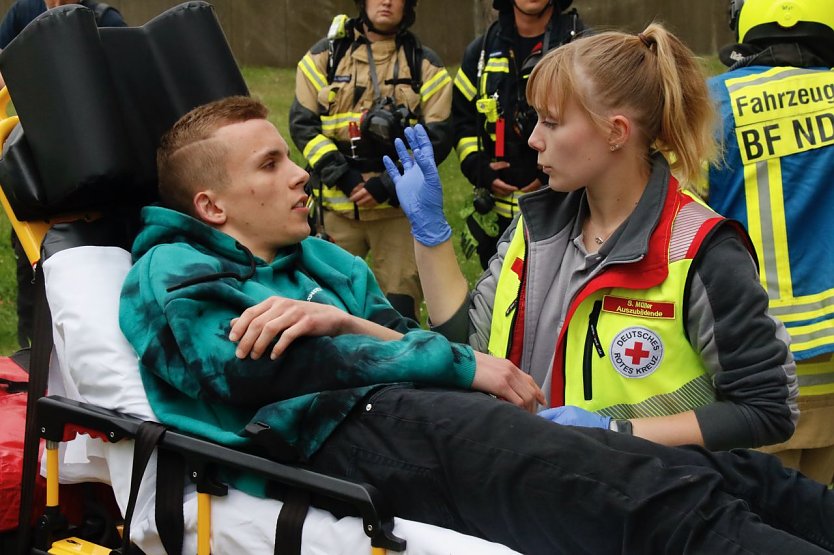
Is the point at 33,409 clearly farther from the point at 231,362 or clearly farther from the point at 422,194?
the point at 422,194

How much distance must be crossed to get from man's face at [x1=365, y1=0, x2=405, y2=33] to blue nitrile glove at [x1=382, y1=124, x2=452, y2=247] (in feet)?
9.22

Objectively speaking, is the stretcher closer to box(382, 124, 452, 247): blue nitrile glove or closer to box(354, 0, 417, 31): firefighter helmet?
box(382, 124, 452, 247): blue nitrile glove

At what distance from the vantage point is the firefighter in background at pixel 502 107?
18.2ft

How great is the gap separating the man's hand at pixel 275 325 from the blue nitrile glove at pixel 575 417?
602 mm

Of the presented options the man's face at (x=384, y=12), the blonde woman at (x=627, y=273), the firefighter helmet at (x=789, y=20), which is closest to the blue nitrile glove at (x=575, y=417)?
the blonde woman at (x=627, y=273)

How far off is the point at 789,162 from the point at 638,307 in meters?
1.42

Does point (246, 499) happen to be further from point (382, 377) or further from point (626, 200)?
point (626, 200)

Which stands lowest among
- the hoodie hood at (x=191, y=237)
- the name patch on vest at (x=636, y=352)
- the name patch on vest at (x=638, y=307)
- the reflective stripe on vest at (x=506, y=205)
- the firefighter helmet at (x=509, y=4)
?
the reflective stripe on vest at (x=506, y=205)

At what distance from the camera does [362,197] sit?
5867 millimetres

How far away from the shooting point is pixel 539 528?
7.89ft

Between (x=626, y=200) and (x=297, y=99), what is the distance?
3436 millimetres

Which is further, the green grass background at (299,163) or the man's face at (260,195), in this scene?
the green grass background at (299,163)

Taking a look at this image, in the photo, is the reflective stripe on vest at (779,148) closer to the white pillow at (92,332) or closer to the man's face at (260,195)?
the man's face at (260,195)

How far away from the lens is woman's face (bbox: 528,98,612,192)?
113 inches
